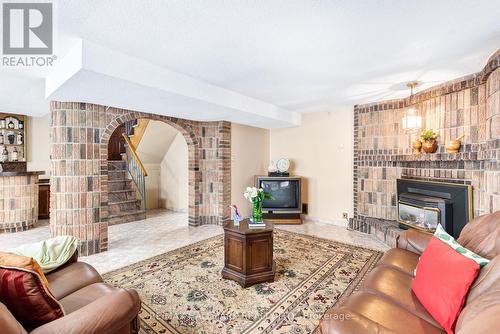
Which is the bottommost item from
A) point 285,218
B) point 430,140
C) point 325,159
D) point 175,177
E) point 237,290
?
point 237,290

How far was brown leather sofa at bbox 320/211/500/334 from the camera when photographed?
106 cm

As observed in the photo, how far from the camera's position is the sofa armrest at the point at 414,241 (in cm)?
214

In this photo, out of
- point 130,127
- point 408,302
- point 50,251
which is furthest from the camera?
point 130,127

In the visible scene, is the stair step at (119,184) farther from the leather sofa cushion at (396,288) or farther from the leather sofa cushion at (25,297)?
the leather sofa cushion at (396,288)

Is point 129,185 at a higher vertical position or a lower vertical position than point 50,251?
higher

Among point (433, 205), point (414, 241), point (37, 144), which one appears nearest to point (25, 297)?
point (414, 241)

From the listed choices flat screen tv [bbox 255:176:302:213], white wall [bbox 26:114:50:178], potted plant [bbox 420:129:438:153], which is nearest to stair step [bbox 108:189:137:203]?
white wall [bbox 26:114:50:178]

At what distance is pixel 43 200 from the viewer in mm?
5184

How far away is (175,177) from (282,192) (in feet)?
9.67

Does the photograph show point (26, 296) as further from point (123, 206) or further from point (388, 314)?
point (123, 206)

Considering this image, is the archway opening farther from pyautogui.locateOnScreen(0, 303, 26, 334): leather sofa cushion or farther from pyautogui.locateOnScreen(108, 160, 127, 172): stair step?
pyautogui.locateOnScreen(0, 303, 26, 334): leather sofa cushion

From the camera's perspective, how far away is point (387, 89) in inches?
139

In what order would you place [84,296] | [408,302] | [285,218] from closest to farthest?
[408,302] < [84,296] < [285,218]

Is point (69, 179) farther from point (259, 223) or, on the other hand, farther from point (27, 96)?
point (259, 223)
